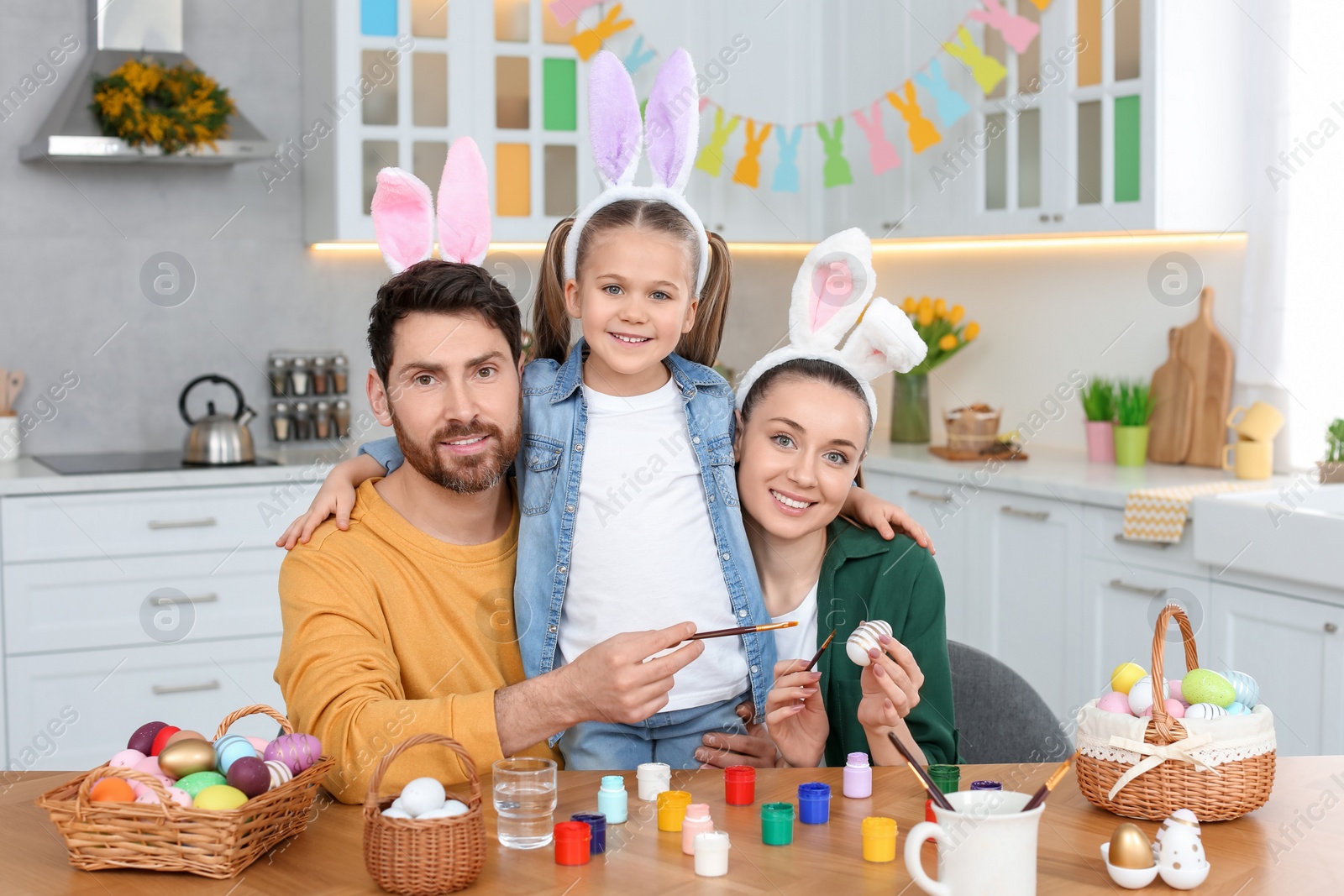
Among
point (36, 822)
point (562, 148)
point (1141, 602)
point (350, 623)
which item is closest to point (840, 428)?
point (350, 623)

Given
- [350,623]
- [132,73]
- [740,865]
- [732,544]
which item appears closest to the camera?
[740,865]

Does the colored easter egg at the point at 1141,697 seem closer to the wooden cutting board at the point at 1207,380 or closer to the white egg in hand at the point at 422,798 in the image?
the white egg in hand at the point at 422,798

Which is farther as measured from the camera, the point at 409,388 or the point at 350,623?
the point at 409,388

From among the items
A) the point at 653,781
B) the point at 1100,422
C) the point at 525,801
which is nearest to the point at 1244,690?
the point at 653,781

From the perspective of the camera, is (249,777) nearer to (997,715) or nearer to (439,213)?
(439,213)

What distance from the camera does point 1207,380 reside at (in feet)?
11.8

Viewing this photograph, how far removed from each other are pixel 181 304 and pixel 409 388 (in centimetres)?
265

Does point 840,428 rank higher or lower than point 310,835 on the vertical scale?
higher

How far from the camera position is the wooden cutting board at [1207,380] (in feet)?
11.6

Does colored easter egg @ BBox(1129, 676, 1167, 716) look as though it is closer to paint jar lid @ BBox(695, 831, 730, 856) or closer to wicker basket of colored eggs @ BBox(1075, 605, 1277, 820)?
wicker basket of colored eggs @ BBox(1075, 605, 1277, 820)

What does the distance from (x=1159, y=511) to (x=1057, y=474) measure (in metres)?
0.50

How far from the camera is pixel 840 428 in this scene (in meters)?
1.91

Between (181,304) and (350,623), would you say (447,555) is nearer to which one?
(350,623)

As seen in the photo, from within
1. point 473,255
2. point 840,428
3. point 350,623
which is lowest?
point 350,623
